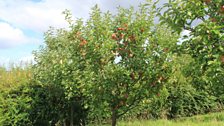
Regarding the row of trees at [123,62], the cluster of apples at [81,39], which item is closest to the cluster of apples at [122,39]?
the row of trees at [123,62]

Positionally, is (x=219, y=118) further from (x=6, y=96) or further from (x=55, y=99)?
(x=6, y=96)

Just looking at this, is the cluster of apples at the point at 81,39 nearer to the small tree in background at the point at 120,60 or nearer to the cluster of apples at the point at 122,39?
the small tree in background at the point at 120,60

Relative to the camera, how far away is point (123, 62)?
8.24m

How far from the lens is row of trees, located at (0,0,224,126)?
516 centimetres

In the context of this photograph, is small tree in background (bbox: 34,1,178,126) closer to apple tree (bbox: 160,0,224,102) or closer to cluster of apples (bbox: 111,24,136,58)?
cluster of apples (bbox: 111,24,136,58)

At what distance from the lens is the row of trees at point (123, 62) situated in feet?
16.9

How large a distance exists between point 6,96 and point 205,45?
839cm

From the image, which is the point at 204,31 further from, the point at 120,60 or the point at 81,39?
the point at 81,39

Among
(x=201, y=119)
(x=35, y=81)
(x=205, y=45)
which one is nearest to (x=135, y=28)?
(x=205, y=45)

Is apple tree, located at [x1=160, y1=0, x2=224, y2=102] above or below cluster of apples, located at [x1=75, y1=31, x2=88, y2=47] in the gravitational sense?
below

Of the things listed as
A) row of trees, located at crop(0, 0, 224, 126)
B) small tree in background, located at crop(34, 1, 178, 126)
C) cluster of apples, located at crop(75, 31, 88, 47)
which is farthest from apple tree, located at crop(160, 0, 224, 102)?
cluster of apples, located at crop(75, 31, 88, 47)

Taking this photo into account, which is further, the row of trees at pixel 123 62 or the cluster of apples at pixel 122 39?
the cluster of apples at pixel 122 39

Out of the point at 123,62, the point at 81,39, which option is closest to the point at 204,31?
the point at 123,62

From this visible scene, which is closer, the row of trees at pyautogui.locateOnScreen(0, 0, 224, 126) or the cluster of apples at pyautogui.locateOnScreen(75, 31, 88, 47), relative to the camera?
the row of trees at pyautogui.locateOnScreen(0, 0, 224, 126)
